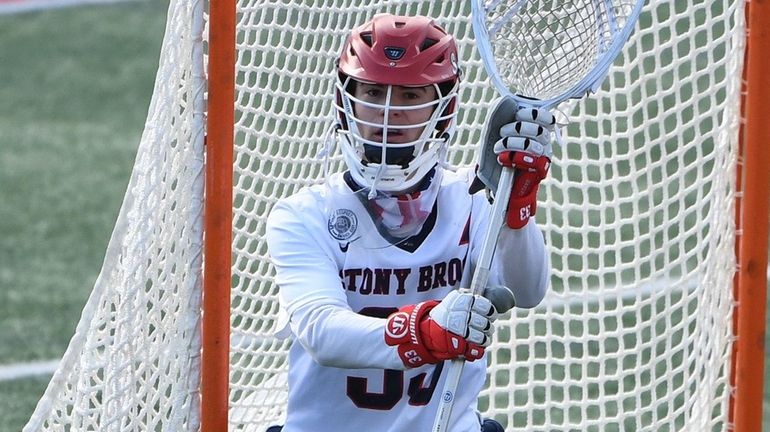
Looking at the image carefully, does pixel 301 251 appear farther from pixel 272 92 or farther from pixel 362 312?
pixel 272 92

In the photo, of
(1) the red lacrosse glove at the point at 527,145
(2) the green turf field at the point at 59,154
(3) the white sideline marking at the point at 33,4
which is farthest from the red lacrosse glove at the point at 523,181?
(3) the white sideline marking at the point at 33,4

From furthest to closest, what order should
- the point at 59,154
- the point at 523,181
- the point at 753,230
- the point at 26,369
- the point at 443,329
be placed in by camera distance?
the point at 59,154, the point at 26,369, the point at 753,230, the point at 523,181, the point at 443,329

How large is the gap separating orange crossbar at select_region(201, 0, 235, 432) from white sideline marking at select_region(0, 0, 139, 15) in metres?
8.78

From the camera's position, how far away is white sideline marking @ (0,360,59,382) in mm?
6188

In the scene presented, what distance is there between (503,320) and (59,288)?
3288 mm

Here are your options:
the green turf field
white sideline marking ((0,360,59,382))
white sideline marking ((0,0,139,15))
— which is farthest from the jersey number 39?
white sideline marking ((0,0,139,15))

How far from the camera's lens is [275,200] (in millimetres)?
4180

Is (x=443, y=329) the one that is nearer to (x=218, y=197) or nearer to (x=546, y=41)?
(x=218, y=197)

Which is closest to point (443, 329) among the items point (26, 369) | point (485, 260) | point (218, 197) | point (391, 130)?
point (485, 260)

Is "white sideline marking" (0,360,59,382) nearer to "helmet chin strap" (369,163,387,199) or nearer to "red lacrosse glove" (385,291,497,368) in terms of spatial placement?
"helmet chin strap" (369,163,387,199)

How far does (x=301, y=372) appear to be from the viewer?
365 centimetres

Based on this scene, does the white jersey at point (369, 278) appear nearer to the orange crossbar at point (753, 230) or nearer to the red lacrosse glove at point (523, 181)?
the red lacrosse glove at point (523, 181)

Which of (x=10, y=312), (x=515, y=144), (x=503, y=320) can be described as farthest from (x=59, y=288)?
(x=515, y=144)

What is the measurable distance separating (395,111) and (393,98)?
0.04 meters
